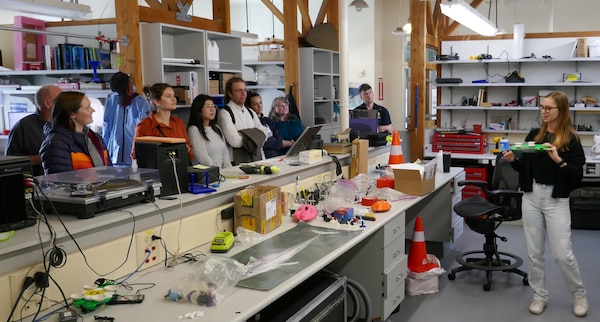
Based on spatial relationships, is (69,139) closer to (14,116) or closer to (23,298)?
(23,298)

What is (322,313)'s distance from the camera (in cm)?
273

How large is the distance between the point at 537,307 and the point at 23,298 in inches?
128

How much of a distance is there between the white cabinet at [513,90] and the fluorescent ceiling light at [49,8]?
5122 millimetres

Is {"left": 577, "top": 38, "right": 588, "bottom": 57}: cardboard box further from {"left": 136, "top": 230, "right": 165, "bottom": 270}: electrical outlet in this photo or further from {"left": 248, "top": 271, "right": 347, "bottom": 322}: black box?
{"left": 136, "top": 230, "right": 165, "bottom": 270}: electrical outlet

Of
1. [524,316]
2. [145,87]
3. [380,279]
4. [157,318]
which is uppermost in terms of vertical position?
[145,87]

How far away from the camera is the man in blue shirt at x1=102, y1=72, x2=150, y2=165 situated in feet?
13.9

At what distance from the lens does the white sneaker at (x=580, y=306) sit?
3650 mm

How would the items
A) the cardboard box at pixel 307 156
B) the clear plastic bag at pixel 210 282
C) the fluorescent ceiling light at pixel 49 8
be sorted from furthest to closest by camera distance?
A: 1. the cardboard box at pixel 307 156
2. the fluorescent ceiling light at pixel 49 8
3. the clear plastic bag at pixel 210 282

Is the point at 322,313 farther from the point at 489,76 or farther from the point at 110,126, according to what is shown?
the point at 489,76

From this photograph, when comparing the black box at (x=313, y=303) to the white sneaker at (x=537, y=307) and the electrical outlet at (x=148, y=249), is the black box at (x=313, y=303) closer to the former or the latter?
the electrical outlet at (x=148, y=249)

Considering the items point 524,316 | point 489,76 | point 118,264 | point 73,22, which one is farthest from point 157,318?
point 489,76

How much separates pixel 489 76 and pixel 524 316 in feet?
16.1

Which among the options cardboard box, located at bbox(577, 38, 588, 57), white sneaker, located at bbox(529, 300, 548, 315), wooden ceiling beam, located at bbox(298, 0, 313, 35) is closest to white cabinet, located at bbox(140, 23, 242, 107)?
wooden ceiling beam, located at bbox(298, 0, 313, 35)

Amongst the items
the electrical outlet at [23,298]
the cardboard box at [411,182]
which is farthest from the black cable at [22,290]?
the cardboard box at [411,182]
